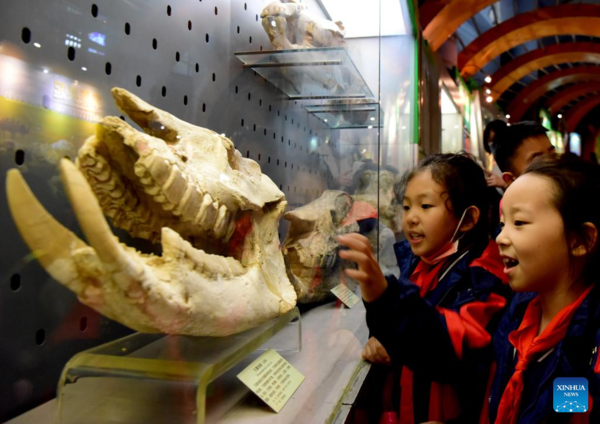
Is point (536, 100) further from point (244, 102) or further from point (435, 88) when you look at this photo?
point (244, 102)

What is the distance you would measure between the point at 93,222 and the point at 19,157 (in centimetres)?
36

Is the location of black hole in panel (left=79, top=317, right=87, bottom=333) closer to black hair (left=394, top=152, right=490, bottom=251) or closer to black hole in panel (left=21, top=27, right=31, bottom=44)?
black hole in panel (left=21, top=27, right=31, bottom=44)

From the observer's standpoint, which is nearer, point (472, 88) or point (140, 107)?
point (140, 107)

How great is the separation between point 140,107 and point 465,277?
90 centimetres

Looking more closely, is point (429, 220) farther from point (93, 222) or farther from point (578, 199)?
point (93, 222)

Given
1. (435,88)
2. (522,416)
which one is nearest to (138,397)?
(522,416)

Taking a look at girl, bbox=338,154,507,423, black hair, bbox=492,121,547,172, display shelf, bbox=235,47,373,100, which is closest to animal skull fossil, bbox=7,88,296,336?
girl, bbox=338,154,507,423

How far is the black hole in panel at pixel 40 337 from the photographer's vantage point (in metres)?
0.93

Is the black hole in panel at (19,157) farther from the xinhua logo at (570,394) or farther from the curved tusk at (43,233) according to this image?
the xinhua logo at (570,394)

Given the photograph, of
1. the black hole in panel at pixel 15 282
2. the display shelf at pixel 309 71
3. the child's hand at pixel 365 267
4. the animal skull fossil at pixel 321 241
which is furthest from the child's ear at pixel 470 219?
the black hole in panel at pixel 15 282

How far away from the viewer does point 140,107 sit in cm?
98

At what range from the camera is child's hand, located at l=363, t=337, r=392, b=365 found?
55.3 inches

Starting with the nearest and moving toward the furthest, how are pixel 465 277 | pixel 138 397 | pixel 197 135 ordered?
pixel 138 397 < pixel 197 135 < pixel 465 277

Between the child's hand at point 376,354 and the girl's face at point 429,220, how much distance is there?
0.29m
